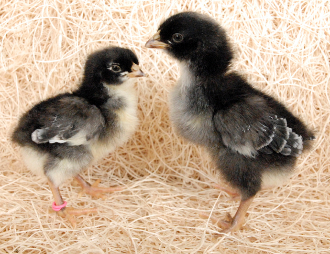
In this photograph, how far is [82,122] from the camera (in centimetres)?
148

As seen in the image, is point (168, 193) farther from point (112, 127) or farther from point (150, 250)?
→ point (112, 127)

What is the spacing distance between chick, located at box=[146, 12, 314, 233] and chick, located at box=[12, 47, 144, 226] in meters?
0.26

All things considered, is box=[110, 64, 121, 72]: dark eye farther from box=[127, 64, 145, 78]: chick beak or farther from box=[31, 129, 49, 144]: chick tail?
box=[31, 129, 49, 144]: chick tail

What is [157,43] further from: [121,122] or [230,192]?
[230,192]

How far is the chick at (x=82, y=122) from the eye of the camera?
1479mm

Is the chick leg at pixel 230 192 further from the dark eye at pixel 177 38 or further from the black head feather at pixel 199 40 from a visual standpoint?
the dark eye at pixel 177 38

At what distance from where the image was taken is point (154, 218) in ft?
5.55

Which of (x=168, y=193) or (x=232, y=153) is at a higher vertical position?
(x=232, y=153)

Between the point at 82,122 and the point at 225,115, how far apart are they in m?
0.64

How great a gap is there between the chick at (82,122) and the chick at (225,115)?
26 centimetres

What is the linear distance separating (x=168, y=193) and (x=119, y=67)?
781 millimetres

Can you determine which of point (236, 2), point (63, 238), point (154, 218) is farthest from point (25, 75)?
point (236, 2)

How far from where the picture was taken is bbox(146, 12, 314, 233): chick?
139cm

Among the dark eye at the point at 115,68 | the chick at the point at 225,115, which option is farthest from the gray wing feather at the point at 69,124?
the chick at the point at 225,115
